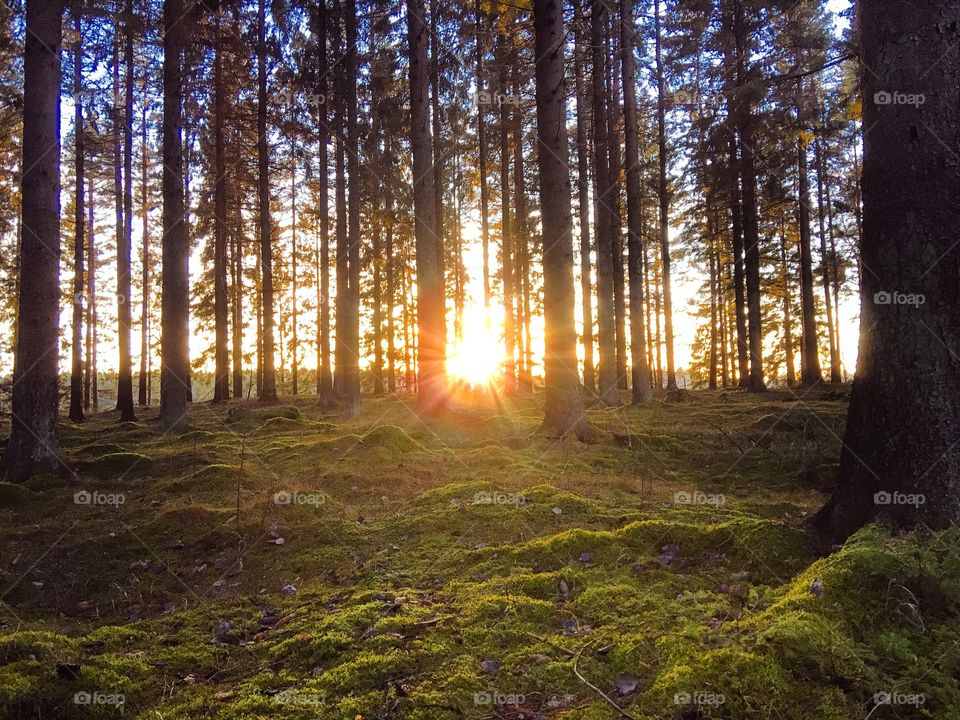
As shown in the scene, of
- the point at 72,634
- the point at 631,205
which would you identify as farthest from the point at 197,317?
the point at 72,634

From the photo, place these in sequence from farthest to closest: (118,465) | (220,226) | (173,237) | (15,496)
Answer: (220,226), (173,237), (118,465), (15,496)

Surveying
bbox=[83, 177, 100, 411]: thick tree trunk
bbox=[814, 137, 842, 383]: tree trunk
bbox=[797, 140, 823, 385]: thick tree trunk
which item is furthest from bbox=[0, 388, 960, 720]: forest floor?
bbox=[83, 177, 100, 411]: thick tree trunk

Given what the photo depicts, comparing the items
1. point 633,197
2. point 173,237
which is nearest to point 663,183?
point 633,197

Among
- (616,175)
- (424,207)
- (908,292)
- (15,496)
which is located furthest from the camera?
(616,175)

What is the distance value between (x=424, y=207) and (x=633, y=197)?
22.0ft

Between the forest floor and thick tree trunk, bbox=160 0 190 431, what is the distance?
5.04 meters

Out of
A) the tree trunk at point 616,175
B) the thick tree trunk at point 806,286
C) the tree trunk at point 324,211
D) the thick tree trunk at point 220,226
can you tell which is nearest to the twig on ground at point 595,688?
the tree trunk at point 616,175

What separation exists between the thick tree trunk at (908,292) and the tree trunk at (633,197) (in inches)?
495

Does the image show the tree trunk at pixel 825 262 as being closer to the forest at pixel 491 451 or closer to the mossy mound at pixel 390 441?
the forest at pixel 491 451

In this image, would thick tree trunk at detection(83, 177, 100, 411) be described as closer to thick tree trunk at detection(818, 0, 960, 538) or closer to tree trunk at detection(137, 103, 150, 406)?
tree trunk at detection(137, 103, 150, 406)

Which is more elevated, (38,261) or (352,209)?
(352,209)

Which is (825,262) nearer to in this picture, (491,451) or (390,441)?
(491,451)

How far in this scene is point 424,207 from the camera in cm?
1351

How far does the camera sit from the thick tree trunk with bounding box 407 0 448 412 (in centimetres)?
1342
